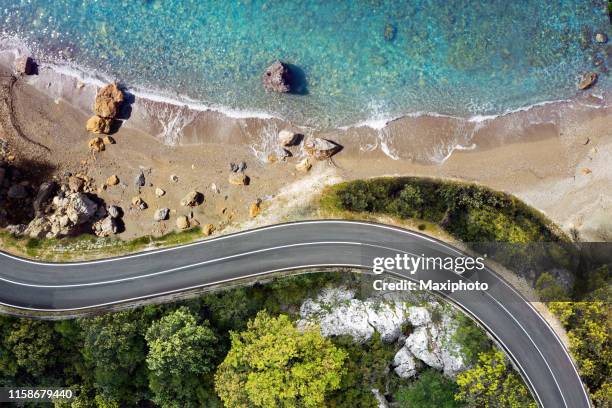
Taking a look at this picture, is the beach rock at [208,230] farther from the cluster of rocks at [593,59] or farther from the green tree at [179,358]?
the cluster of rocks at [593,59]

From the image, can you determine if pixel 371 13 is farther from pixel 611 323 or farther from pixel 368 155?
pixel 611 323

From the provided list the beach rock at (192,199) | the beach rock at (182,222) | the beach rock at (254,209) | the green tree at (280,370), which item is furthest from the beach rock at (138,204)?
the green tree at (280,370)

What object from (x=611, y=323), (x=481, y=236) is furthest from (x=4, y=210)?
(x=611, y=323)

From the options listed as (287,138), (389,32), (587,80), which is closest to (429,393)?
(287,138)

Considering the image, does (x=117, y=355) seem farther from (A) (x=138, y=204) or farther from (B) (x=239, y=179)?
(B) (x=239, y=179)

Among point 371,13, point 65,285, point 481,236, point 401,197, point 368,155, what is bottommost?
point 65,285
